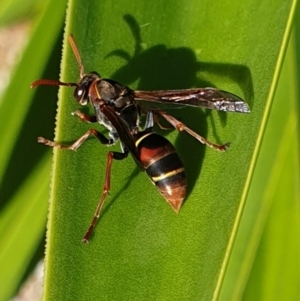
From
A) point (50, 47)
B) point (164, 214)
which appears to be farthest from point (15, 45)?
point (164, 214)

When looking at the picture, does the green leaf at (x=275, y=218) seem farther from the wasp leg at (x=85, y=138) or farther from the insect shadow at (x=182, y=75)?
the wasp leg at (x=85, y=138)

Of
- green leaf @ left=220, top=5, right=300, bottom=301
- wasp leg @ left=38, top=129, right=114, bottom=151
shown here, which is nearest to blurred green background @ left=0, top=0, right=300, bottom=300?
Result: green leaf @ left=220, top=5, right=300, bottom=301

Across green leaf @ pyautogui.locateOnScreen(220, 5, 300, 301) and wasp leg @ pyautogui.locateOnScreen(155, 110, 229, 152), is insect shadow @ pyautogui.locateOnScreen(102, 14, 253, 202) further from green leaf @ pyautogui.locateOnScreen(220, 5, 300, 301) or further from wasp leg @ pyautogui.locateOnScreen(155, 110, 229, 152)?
green leaf @ pyautogui.locateOnScreen(220, 5, 300, 301)

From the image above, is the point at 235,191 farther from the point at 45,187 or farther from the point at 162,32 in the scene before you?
the point at 45,187

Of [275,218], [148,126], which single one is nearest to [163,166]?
[148,126]

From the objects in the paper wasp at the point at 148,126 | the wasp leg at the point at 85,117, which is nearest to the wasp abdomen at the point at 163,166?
the paper wasp at the point at 148,126

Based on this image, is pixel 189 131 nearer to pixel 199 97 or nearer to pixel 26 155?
pixel 199 97

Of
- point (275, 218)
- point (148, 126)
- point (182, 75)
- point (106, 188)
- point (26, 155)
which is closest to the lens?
point (106, 188)
